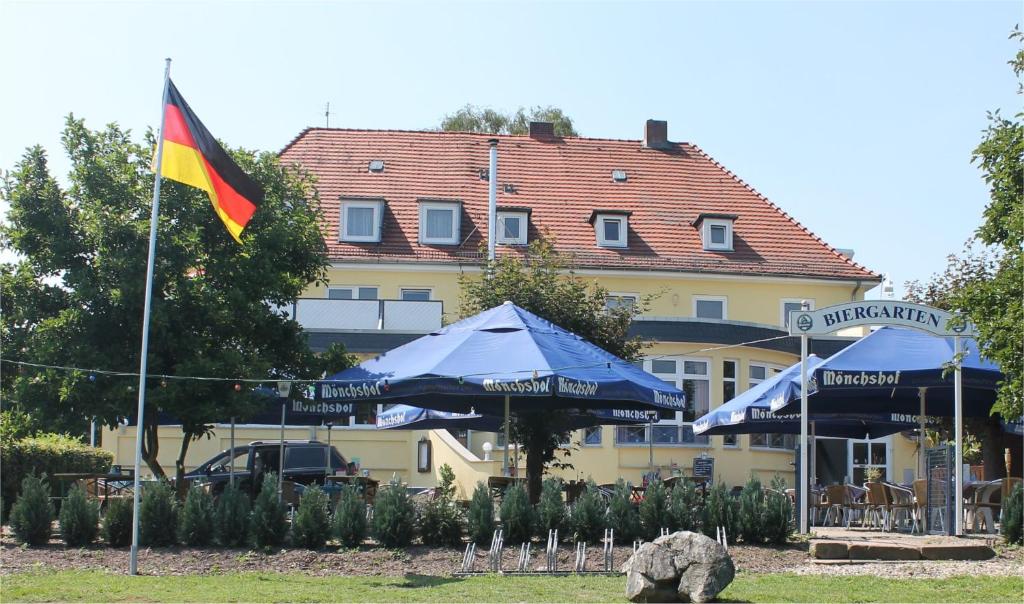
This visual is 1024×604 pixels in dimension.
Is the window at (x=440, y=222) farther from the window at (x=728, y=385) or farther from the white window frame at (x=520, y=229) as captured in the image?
the window at (x=728, y=385)

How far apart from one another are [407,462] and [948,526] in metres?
16.4

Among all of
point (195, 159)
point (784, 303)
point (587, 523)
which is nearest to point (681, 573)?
point (587, 523)

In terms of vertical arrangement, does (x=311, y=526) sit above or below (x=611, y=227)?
below

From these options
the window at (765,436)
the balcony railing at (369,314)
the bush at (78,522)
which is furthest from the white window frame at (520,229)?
the bush at (78,522)

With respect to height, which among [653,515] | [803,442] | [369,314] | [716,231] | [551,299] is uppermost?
[716,231]

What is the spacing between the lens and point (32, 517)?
1642cm

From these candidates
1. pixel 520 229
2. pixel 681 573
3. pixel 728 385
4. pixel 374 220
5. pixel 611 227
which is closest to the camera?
pixel 681 573

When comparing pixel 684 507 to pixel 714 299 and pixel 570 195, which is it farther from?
pixel 570 195

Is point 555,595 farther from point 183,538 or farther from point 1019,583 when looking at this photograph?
point 183,538

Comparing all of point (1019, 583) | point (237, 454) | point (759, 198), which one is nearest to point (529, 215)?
point (759, 198)

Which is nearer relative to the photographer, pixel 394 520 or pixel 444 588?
pixel 444 588

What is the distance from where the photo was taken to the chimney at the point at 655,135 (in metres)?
43.8

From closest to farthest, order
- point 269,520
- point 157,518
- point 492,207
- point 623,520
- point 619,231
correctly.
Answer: point 269,520
point 623,520
point 157,518
point 492,207
point 619,231

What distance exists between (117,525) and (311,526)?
2.51 metres
